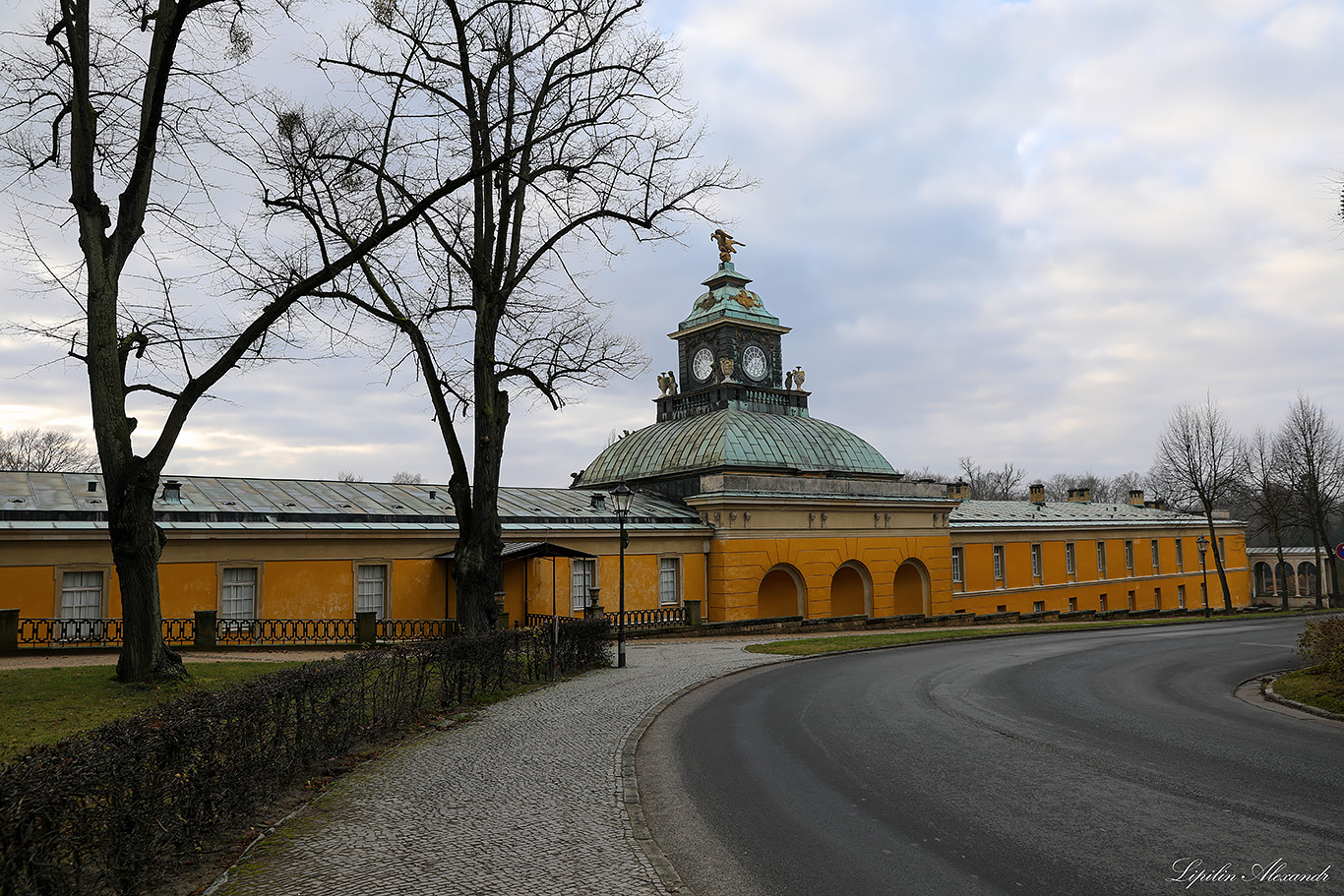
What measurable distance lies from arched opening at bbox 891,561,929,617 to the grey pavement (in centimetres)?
2830

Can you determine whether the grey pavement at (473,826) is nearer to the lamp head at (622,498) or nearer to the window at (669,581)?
the lamp head at (622,498)

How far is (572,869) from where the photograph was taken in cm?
643

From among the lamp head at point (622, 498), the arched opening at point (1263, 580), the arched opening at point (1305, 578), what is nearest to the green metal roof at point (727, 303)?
the lamp head at point (622, 498)

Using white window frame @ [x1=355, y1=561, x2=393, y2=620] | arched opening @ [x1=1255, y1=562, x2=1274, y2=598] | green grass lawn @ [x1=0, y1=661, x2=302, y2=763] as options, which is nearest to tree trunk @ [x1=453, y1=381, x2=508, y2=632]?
green grass lawn @ [x1=0, y1=661, x2=302, y2=763]

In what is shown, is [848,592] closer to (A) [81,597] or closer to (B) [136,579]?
(A) [81,597]

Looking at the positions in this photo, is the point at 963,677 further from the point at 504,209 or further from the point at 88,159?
the point at 88,159

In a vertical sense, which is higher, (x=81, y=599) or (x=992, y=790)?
(x=81, y=599)

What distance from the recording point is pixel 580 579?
96.7ft

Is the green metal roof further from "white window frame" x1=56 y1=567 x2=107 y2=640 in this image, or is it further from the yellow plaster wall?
"white window frame" x1=56 y1=567 x2=107 y2=640

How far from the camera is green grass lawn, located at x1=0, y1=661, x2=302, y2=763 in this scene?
1011 cm

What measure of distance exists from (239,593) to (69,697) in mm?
11449

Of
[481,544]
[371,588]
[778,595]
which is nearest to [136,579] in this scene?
[481,544]

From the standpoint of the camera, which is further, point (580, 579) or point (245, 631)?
point (580, 579)

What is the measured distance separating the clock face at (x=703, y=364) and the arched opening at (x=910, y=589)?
504 inches
